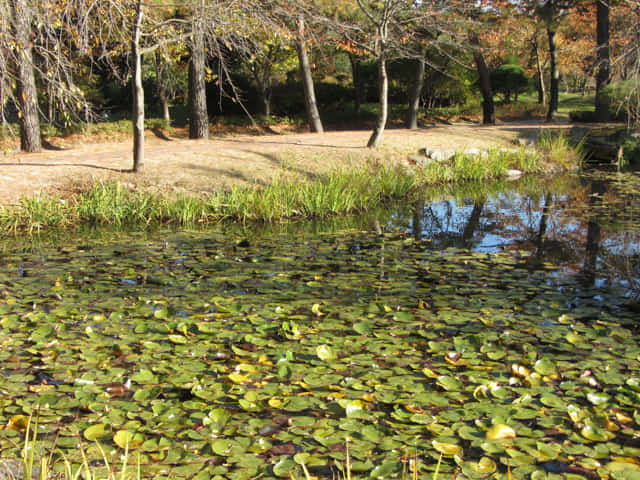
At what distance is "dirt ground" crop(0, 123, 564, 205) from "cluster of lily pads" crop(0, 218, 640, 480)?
13.7 ft

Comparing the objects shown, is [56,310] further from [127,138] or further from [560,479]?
[127,138]

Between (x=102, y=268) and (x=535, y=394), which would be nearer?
(x=535, y=394)

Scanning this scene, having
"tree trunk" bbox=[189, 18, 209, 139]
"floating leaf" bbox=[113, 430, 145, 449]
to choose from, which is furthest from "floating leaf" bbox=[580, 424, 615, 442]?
"tree trunk" bbox=[189, 18, 209, 139]

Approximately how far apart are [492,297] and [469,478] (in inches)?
106

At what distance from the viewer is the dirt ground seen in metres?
9.89

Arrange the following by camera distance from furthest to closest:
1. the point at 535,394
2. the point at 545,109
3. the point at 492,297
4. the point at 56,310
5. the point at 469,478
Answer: the point at 545,109 < the point at 492,297 < the point at 56,310 < the point at 535,394 < the point at 469,478

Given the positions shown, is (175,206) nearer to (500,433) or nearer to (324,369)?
(324,369)

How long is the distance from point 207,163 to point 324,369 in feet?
27.7

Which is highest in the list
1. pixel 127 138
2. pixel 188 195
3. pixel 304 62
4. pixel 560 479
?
pixel 304 62

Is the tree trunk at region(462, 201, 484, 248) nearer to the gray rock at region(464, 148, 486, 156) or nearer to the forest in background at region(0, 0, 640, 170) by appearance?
the forest in background at region(0, 0, 640, 170)

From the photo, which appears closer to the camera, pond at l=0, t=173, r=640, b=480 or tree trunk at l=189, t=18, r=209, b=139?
pond at l=0, t=173, r=640, b=480

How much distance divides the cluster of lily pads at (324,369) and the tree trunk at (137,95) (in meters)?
4.43

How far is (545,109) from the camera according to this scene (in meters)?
27.3

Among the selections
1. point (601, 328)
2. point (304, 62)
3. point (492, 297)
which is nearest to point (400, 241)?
point (492, 297)
